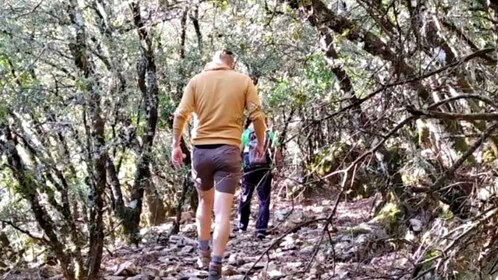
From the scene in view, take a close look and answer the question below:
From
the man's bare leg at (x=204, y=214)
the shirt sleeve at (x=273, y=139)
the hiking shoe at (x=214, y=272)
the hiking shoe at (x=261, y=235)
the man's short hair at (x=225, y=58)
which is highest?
the man's short hair at (x=225, y=58)

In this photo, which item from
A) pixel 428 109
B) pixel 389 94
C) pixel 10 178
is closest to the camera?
pixel 428 109

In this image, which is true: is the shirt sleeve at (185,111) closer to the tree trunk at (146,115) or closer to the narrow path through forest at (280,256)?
the narrow path through forest at (280,256)

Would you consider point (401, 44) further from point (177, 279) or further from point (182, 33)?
point (182, 33)

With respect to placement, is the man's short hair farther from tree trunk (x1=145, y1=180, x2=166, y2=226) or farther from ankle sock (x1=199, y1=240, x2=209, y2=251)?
tree trunk (x1=145, y1=180, x2=166, y2=226)

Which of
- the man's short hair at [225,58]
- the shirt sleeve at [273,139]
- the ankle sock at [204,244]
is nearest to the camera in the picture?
the shirt sleeve at [273,139]

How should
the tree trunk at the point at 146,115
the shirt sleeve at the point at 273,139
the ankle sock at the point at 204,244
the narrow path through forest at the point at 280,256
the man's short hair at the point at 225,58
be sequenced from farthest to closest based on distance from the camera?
1. the tree trunk at the point at 146,115
2. the ankle sock at the point at 204,244
3. the man's short hair at the point at 225,58
4. the narrow path through forest at the point at 280,256
5. the shirt sleeve at the point at 273,139

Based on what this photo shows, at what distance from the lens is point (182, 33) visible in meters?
8.88

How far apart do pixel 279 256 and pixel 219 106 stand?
2.13 metres

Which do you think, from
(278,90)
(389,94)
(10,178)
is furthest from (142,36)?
(389,94)

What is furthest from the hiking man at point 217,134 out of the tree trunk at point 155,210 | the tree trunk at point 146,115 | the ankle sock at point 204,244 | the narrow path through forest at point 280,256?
the tree trunk at point 155,210

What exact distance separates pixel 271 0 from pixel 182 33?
258 cm

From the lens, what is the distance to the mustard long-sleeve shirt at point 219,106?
5137 millimetres

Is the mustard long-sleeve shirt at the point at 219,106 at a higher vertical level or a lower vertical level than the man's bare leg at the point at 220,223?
higher

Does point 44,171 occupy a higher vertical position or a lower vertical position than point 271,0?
lower
